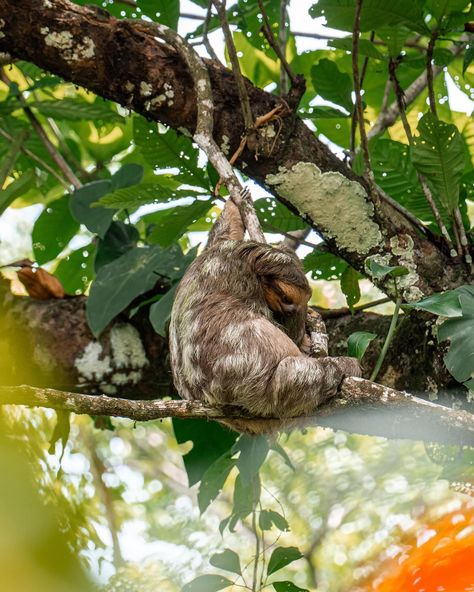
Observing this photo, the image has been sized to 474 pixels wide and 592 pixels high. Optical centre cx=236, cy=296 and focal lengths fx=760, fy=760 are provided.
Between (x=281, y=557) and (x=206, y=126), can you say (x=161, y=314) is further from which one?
(x=281, y=557)

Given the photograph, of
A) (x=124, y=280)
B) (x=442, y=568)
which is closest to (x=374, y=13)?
(x=124, y=280)

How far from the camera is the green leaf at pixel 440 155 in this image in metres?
2.89

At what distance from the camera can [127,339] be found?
367 centimetres

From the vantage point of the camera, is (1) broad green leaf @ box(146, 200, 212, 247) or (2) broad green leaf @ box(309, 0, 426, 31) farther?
(1) broad green leaf @ box(146, 200, 212, 247)

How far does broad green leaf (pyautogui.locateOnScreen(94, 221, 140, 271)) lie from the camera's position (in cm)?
404

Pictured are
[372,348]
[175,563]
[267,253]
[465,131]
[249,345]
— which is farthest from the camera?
[175,563]

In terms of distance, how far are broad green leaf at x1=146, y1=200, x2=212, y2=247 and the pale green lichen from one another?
37cm

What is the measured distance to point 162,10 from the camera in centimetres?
340

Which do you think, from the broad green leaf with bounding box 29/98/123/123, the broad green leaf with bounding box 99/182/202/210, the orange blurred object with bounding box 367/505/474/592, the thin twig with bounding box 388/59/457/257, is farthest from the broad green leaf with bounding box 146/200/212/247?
the orange blurred object with bounding box 367/505/474/592

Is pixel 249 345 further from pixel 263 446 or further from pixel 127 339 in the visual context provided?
pixel 127 339

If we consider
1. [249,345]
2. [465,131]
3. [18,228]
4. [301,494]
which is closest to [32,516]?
[249,345]

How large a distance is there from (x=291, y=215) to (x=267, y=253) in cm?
101

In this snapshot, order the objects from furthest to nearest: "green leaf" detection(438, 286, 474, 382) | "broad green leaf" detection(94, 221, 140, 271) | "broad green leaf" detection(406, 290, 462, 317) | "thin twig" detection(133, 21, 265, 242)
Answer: "broad green leaf" detection(94, 221, 140, 271), "thin twig" detection(133, 21, 265, 242), "green leaf" detection(438, 286, 474, 382), "broad green leaf" detection(406, 290, 462, 317)

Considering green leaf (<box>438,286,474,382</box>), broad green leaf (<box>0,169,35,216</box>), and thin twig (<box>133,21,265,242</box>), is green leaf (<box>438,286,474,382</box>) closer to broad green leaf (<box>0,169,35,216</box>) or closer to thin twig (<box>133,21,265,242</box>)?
thin twig (<box>133,21,265,242</box>)
